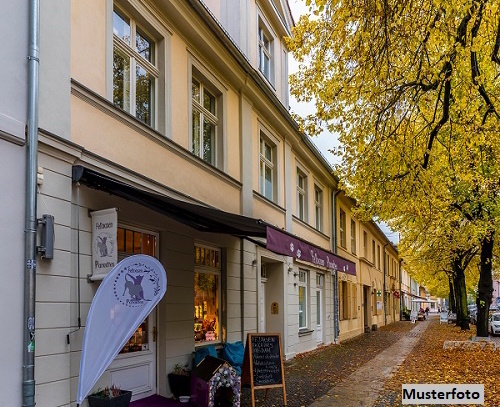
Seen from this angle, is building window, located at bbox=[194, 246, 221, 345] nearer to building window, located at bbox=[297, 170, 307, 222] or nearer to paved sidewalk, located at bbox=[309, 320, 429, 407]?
paved sidewalk, located at bbox=[309, 320, 429, 407]

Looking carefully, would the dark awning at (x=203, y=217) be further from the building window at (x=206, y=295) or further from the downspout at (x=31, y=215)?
the building window at (x=206, y=295)

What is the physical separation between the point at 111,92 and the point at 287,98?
10004mm

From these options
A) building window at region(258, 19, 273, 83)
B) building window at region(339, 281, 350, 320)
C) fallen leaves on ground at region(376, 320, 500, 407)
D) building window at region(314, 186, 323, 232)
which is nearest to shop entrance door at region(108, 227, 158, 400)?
fallen leaves on ground at region(376, 320, 500, 407)

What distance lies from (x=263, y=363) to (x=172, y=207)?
3.49 metres

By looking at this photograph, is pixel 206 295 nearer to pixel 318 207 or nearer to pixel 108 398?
pixel 108 398

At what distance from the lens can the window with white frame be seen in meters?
10.2

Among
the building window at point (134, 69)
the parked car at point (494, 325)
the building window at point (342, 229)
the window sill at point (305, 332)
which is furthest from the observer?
the parked car at point (494, 325)

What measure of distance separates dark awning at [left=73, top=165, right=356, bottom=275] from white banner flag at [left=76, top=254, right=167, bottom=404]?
41.0 inches

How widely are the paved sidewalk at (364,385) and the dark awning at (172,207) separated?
319 centimetres

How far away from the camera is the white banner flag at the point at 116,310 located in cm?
529

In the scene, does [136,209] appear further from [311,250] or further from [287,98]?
[287,98]

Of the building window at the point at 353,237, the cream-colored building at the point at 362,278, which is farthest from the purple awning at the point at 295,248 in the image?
the building window at the point at 353,237

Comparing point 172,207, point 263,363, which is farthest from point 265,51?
point 172,207

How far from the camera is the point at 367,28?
7.77 metres
